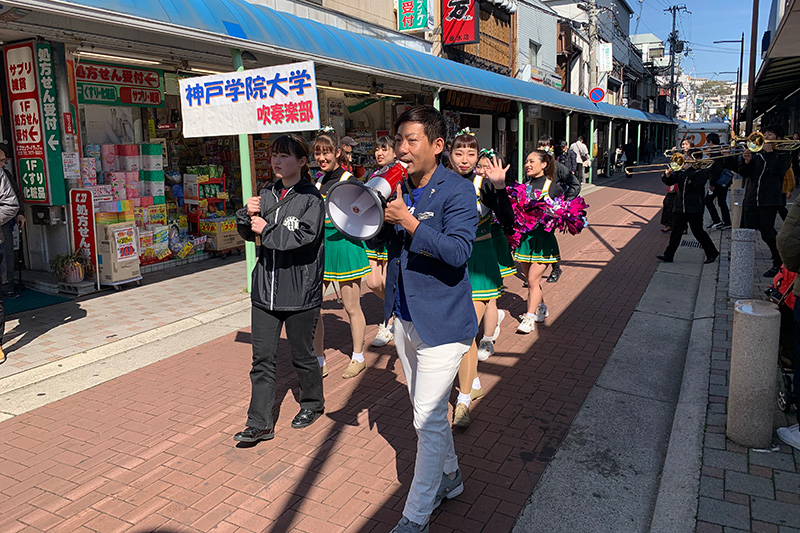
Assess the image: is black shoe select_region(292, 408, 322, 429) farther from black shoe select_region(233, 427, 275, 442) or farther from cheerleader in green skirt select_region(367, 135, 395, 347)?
cheerleader in green skirt select_region(367, 135, 395, 347)

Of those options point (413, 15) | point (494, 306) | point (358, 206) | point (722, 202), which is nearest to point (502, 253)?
point (494, 306)

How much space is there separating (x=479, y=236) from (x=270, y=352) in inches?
73.0

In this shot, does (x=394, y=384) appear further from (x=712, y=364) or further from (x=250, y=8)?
(x=250, y=8)

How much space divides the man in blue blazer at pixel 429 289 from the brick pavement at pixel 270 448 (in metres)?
0.52

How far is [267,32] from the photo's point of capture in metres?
7.70

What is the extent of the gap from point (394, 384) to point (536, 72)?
2395 cm

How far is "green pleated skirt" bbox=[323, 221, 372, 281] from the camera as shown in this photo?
5.29 meters

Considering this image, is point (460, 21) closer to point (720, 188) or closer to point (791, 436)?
point (720, 188)

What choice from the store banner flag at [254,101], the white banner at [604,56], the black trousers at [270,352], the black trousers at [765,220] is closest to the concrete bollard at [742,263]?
the black trousers at [765,220]

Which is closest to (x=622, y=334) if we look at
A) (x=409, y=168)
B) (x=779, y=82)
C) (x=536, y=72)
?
(x=409, y=168)

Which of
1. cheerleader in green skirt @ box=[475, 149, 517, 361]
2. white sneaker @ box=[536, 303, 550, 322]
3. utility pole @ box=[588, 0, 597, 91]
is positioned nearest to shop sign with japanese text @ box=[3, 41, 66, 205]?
cheerleader in green skirt @ box=[475, 149, 517, 361]

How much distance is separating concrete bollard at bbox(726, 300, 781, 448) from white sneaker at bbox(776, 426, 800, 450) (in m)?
0.15

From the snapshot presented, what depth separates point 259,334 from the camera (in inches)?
157

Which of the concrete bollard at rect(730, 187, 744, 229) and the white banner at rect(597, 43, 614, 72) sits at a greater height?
the white banner at rect(597, 43, 614, 72)
